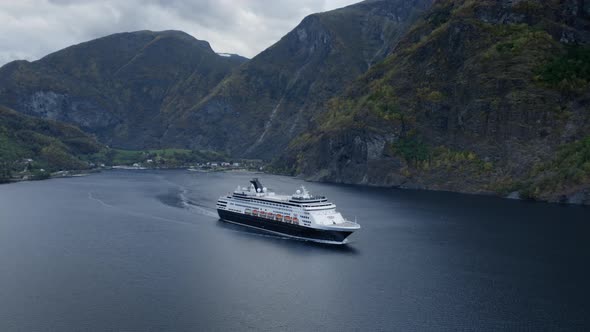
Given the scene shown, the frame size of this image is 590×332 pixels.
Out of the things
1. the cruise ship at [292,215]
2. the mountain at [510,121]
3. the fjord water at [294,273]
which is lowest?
the fjord water at [294,273]

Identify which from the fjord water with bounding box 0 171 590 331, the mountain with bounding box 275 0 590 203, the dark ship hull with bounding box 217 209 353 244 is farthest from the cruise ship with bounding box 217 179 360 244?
the mountain with bounding box 275 0 590 203

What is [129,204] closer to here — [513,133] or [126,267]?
[126,267]

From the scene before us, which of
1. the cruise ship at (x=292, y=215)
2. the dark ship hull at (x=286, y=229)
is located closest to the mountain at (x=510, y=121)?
the cruise ship at (x=292, y=215)

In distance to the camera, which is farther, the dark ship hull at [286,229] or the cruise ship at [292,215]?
the cruise ship at [292,215]

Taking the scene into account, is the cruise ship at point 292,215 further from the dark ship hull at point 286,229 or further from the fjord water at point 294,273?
the fjord water at point 294,273

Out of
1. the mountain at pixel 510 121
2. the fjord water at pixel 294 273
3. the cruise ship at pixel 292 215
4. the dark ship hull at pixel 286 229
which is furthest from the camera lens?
the mountain at pixel 510 121

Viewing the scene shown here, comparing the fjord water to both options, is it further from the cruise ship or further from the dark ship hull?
the cruise ship

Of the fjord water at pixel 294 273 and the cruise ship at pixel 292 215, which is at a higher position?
the cruise ship at pixel 292 215

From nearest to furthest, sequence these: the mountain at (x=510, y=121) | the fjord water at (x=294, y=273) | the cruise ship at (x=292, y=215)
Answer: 1. the fjord water at (x=294, y=273)
2. the cruise ship at (x=292, y=215)
3. the mountain at (x=510, y=121)

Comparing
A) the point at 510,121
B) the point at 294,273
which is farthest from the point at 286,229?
the point at 510,121
